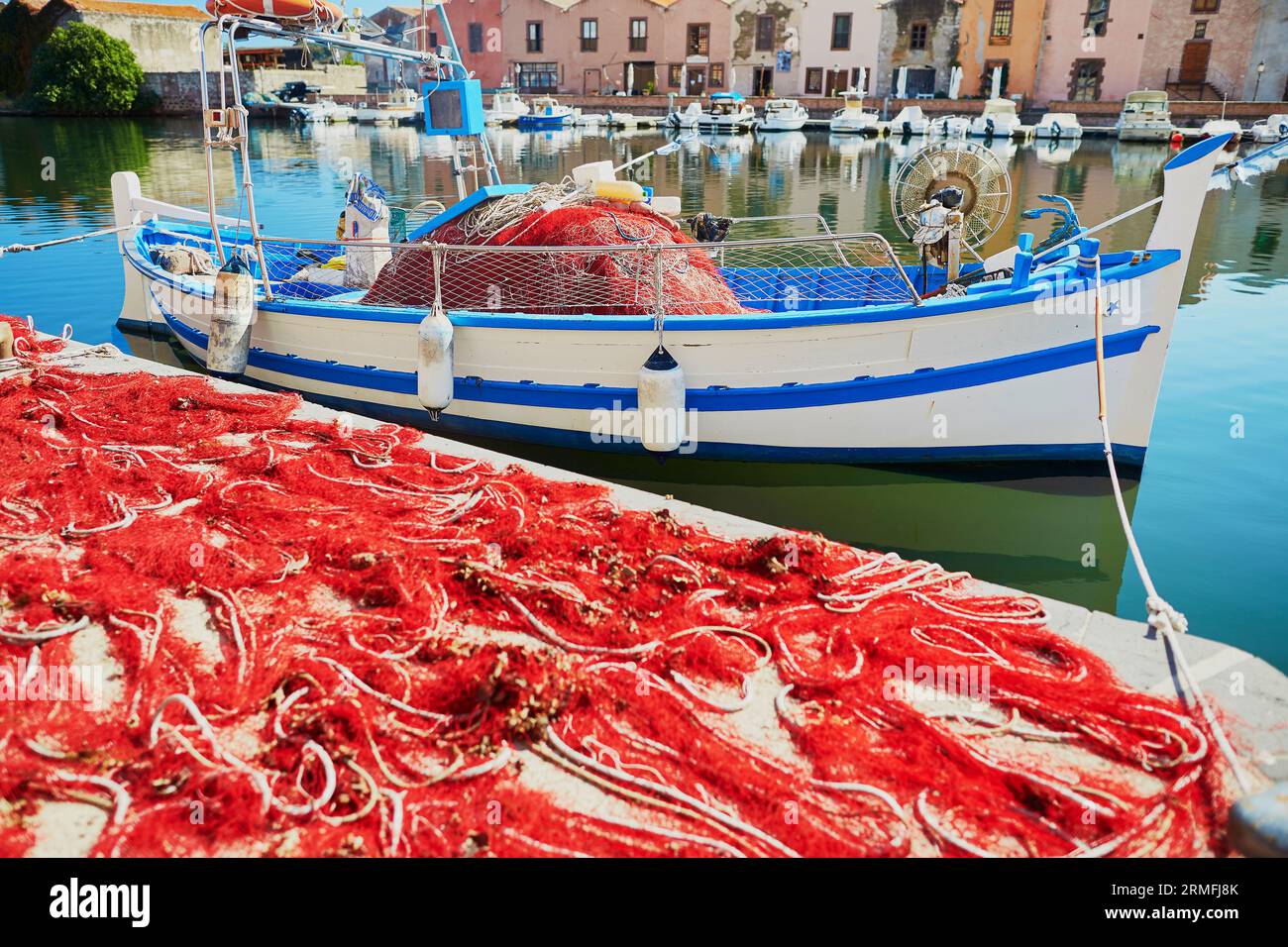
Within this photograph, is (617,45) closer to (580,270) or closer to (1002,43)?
(1002,43)

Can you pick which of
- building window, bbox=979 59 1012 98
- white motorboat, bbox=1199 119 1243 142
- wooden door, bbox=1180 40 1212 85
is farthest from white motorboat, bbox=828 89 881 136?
wooden door, bbox=1180 40 1212 85

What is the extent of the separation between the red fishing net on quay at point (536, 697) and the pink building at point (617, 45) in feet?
199

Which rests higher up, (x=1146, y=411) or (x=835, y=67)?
(x=835, y=67)

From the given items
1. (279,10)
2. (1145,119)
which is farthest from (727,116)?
(279,10)

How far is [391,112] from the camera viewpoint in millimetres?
55094

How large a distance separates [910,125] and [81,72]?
42.6 m

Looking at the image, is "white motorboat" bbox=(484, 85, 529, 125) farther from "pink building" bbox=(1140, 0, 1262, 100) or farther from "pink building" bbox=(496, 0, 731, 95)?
"pink building" bbox=(1140, 0, 1262, 100)

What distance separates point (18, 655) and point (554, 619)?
6.62ft

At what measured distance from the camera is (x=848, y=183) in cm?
2941

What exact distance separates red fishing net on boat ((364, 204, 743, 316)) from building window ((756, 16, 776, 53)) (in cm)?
5635

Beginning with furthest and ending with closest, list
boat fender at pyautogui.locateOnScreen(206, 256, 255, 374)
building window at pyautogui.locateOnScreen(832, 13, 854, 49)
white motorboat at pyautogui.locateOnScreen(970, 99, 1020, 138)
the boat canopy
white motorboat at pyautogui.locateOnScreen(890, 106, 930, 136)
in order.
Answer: building window at pyautogui.locateOnScreen(832, 13, 854, 49)
white motorboat at pyautogui.locateOnScreen(890, 106, 930, 136)
white motorboat at pyautogui.locateOnScreen(970, 99, 1020, 138)
the boat canopy
boat fender at pyautogui.locateOnScreen(206, 256, 255, 374)

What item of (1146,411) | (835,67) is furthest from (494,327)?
(835,67)

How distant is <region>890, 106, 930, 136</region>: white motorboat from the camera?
46.7 metres
